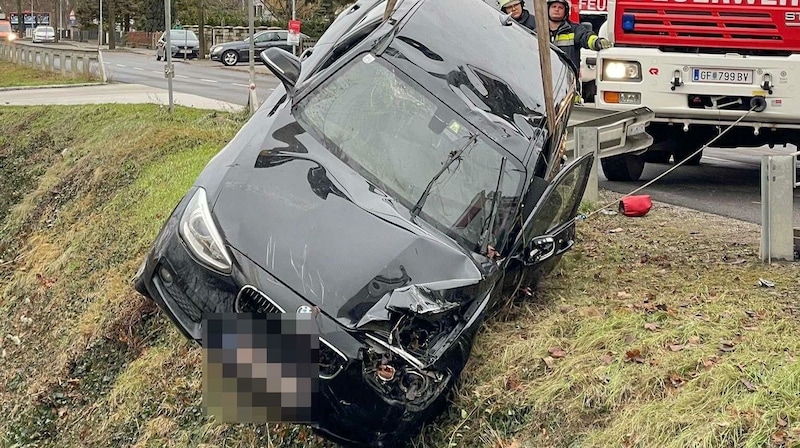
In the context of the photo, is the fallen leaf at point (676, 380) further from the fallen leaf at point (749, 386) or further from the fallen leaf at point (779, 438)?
the fallen leaf at point (779, 438)

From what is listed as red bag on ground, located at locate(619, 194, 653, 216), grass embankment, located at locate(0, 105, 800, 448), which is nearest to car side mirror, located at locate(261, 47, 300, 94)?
grass embankment, located at locate(0, 105, 800, 448)

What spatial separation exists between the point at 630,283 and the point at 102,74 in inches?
836

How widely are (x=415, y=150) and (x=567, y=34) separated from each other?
14.7ft

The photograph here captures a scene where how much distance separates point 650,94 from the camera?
8.86 m

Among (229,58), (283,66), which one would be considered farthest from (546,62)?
(229,58)

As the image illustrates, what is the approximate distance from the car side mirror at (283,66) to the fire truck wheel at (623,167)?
4901mm

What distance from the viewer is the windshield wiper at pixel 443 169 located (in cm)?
472

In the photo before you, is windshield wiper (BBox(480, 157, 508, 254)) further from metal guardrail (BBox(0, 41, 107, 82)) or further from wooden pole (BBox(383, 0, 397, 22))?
metal guardrail (BBox(0, 41, 107, 82))

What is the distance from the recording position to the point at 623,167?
975 cm

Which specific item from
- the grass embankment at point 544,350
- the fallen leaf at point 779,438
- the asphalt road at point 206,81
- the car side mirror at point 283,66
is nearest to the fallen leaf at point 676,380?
the grass embankment at point 544,350

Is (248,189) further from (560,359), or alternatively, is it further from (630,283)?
(630,283)

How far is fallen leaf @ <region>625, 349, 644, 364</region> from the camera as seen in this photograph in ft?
14.8

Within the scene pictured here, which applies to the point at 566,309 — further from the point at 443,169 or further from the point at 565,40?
the point at 565,40

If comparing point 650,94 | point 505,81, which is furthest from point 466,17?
point 650,94
